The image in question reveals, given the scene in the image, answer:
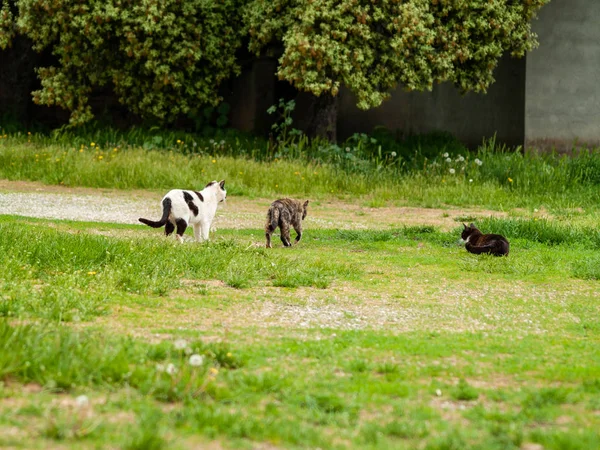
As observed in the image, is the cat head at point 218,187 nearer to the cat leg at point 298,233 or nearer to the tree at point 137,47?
the cat leg at point 298,233

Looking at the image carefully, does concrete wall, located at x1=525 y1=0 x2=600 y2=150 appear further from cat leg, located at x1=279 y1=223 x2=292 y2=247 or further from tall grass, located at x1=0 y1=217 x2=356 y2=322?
tall grass, located at x1=0 y1=217 x2=356 y2=322

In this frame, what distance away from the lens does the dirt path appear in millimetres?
14906

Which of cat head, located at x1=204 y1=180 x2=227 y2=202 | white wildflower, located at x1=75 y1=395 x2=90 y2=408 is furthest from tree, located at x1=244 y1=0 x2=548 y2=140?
white wildflower, located at x1=75 y1=395 x2=90 y2=408

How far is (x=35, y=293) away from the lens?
7.68m

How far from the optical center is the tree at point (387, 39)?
20219 millimetres

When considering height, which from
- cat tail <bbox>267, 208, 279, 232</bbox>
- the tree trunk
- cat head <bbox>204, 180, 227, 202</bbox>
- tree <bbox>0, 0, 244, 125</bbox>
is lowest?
cat tail <bbox>267, 208, 279, 232</bbox>

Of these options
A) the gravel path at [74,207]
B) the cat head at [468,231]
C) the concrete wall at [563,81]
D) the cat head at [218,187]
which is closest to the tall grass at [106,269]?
the cat head at [218,187]

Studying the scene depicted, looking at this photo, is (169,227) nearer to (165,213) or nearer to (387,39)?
(165,213)

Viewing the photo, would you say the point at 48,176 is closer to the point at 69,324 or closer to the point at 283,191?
the point at 283,191

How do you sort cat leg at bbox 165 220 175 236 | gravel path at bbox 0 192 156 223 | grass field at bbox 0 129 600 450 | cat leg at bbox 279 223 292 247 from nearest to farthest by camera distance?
grass field at bbox 0 129 600 450 → cat leg at bbox 165 220 175 236 → cat leg at bbox 279 223 292 247 → gravel path at bbox 0 192 156 223

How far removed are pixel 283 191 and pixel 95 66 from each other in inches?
293

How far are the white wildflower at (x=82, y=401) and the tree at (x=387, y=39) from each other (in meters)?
15.6

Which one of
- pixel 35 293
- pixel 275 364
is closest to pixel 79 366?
pixel 275 364

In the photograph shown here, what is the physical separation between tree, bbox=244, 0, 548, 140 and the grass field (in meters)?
7.90
